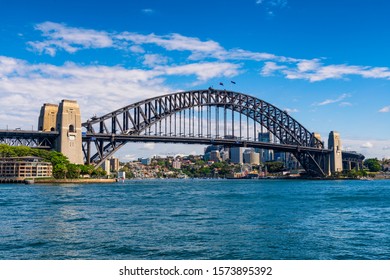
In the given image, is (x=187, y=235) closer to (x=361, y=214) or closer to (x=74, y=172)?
(x=361, y=214)

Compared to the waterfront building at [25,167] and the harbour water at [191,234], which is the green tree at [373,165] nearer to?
the waterfront building at [25,167]

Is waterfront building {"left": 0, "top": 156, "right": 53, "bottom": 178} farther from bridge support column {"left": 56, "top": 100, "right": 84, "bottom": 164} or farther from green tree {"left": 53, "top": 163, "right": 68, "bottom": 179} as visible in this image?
green tree {"left": 53, "top": 163, "right": 68, "bottom": 179}

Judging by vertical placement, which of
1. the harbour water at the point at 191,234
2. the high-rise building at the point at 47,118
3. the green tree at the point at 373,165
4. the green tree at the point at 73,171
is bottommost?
the harbour water at the point at 191,234

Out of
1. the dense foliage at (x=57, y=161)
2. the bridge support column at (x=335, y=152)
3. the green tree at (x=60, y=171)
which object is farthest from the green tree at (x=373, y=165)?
the green tree at (x=60, y=171)

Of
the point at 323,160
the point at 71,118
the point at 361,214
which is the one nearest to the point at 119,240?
the point at 361,214

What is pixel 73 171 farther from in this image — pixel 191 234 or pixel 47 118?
pixel 191 234

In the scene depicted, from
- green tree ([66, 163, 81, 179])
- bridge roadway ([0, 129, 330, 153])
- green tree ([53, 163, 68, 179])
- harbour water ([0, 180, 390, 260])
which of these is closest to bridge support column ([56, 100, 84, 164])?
bridge roadway ([0, 129, 330, 153])

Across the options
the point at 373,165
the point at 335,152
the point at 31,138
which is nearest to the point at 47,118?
the point at 31,138
